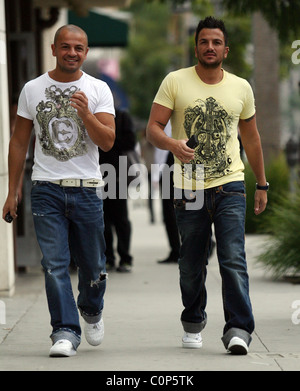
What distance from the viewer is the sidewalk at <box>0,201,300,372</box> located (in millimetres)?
5926

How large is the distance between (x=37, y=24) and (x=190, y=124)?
7034 millimetres

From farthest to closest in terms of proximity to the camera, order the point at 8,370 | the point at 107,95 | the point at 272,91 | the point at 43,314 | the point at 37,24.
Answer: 1. the point at 272,91
2. the point at 37,24
3. the point at 43,314
4. the point at 107,95
5. the point at 8,370

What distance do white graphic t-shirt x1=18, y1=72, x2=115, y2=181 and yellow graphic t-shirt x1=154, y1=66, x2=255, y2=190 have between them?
460 mm

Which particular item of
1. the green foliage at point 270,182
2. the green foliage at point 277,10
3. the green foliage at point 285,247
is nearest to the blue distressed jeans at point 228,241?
the green foliage at point 285,247

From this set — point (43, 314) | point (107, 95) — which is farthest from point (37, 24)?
point (107, 95)

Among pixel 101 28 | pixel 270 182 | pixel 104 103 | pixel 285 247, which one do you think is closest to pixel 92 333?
pixel 104 103

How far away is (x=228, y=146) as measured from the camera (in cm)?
624

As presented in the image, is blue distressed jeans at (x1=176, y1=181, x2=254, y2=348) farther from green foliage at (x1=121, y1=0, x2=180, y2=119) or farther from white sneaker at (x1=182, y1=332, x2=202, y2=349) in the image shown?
green foliage at (x1=121, y1=0, x2=180, y2=119)

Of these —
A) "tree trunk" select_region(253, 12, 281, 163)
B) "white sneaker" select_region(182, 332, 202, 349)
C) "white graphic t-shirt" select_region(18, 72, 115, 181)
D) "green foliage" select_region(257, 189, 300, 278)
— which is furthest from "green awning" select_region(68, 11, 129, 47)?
"white sneaker" select_region(182, 332, 202, 349)

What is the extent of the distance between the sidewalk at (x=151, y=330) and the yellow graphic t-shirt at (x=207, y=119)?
1.10 meters

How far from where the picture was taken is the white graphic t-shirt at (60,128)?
20.0ft

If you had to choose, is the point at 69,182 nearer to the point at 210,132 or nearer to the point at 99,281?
the point at 99,281

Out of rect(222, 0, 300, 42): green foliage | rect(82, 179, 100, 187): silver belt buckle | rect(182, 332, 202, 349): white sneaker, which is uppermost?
rect(222, 0, 300, 42): green foliage

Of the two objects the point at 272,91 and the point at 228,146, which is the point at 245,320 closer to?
the point at 228,146
